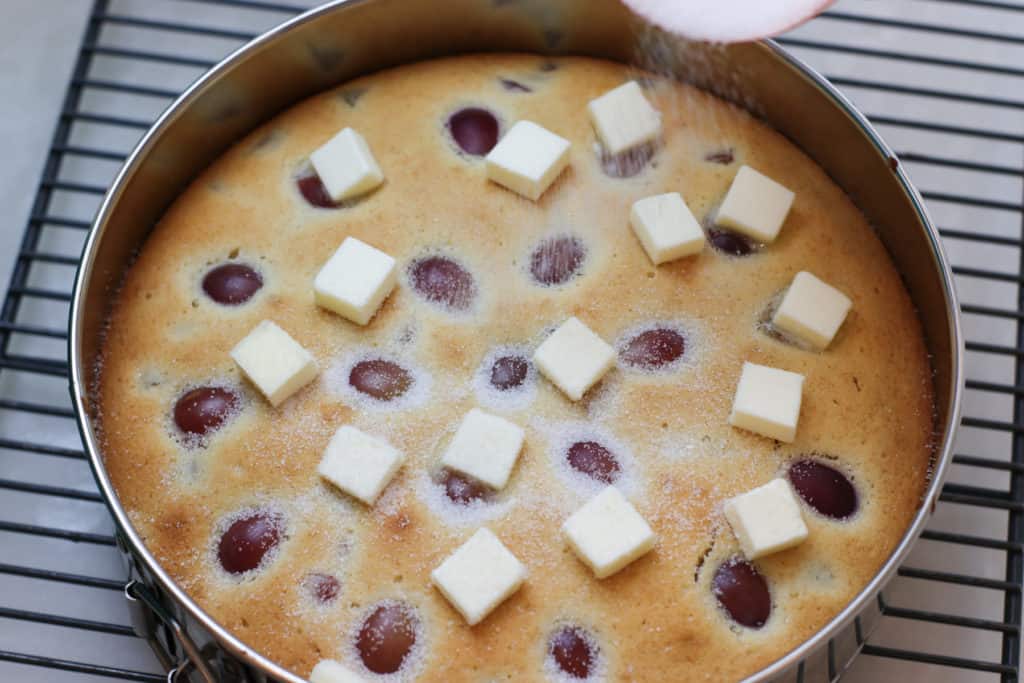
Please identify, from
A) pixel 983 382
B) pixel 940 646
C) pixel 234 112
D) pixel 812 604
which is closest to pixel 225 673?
pixel 812 604

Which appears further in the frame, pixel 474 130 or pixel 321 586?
pixel 474 130

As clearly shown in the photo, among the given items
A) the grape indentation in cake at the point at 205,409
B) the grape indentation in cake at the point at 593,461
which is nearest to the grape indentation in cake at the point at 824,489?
the grape indentation in cake at the point at 593,461

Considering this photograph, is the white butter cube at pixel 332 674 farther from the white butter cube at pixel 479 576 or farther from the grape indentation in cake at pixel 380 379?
the grape indentation in cake at pixel 380 379

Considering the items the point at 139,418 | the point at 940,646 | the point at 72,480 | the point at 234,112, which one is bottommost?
the point at 940,646

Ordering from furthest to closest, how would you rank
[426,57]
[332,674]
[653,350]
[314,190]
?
[426,57]
[314,190]
[653,350]
[332,674]

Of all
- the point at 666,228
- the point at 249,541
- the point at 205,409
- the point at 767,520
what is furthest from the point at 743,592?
the point at 205,409

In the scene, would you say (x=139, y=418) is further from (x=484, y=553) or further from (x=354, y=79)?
(x=354, y=79)

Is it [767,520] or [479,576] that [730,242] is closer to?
[767,520]

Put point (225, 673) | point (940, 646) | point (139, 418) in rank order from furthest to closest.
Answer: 1. point (940, 646)
2. point (139, 418)
3. point (225, 673)
